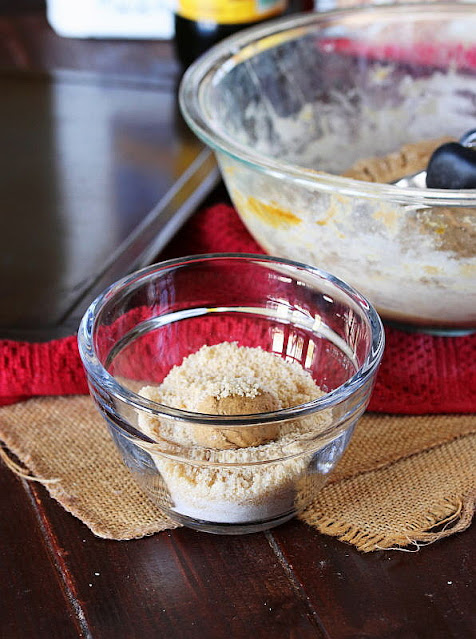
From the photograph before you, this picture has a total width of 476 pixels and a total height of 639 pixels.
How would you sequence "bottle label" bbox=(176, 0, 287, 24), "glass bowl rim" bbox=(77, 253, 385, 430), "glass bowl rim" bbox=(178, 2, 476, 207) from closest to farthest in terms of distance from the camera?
"glass bowl rim" bbox=(77, 253, 385, 430), "glass bowl rim" bbox=(178, 2, 476, 207), "bottle label" bbox=(176, 0, 287, 24)

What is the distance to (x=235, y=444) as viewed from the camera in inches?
20.2

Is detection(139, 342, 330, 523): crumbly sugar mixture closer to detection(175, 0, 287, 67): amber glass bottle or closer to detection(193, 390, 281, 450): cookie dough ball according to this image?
detection(193, 390, 281, 450): cookie dough ball

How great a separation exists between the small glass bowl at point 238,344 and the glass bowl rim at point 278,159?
0.23 ft

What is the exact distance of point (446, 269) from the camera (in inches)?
26.2

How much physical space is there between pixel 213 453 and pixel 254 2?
882 millimetres

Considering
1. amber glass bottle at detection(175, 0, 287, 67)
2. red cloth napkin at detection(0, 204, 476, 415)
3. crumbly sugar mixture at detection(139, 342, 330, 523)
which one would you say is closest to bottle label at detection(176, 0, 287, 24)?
amber glass bottle at detection(175, 0, 287, 67)

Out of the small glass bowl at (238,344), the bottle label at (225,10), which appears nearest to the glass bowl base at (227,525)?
the small glass bowl at (238,344)

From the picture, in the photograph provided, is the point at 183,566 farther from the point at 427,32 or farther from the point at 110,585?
the point at 427,32

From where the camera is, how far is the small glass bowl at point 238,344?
0.51 meters

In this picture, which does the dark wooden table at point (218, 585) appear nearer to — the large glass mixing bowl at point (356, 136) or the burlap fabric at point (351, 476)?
the burlap fabric at point (351, 476)

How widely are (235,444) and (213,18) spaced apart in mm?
859

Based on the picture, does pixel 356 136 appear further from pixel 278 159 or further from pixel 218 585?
pixel 218 585

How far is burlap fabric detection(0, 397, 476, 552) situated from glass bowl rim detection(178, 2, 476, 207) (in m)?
0.18

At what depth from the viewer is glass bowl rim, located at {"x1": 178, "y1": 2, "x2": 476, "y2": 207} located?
2.03ft
